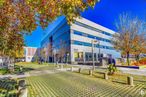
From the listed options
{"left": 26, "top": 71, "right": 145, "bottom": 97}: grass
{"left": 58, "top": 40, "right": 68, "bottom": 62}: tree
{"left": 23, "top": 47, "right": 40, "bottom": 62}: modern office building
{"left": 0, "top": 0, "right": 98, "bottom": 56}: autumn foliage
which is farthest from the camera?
{"left": 23, "top": 47, "right": 40, "bottom": 62}: modern office building

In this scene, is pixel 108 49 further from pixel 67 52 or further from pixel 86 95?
pixel 86 95

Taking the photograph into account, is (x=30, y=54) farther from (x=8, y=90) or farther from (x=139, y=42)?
(x=8, y=90)

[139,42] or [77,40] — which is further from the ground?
[77,40]

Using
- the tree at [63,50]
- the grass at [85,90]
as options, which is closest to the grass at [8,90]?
the grass at [85,90]

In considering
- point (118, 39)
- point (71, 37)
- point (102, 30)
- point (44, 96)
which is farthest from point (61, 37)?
point (44, 96)

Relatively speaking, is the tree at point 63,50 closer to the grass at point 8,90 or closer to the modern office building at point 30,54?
the grass at point 8,90

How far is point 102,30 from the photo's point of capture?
76.6 metres

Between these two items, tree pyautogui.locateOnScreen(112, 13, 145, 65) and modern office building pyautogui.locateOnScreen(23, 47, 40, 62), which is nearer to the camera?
tree pyautogui.locateOnScreen(112, 13, 145, 65)

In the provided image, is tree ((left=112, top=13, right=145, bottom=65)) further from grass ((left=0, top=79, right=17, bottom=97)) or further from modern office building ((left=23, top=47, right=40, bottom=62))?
modern office building ((left=23, top=47, right=40, bottom=62))

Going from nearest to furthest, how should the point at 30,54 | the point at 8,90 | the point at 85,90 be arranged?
the point at 85,90 < the point at 8,90 < the point at 30,54

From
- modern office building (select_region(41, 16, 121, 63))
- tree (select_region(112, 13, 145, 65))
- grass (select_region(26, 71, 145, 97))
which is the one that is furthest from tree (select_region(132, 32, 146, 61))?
modern office building (select_region(41, 16, 121, 63))

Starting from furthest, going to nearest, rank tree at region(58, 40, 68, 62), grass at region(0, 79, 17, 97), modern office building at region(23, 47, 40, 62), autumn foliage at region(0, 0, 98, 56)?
modern office building at region(23, 47, 40, 62) < tree at region(58, 40, 68, 62) < grass at region(0, 79, 17, 97) < autumn foliage at region(0, 0, 98, 56)

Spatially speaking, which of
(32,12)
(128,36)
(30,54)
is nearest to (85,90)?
(32,12)

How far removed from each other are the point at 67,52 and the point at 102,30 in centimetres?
2535
